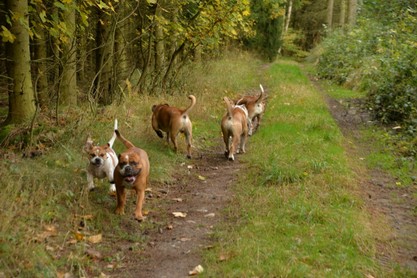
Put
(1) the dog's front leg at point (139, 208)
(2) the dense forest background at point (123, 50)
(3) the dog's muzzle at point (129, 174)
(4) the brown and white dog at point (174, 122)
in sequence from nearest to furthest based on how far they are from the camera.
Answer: (3) the dog's muzzle at point (129, 174) < (1) the dog's front leg at point (139, 208) < (2) the dense forest background at point (123, 50) < (4) the brown and white dog at point (174, 122)

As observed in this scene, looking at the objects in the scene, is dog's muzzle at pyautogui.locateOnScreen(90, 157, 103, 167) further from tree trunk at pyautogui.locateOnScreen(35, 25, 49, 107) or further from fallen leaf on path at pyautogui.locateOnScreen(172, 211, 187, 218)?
tree trunk at pyautogui.locateOnScreen(35, 25, 49, 107)

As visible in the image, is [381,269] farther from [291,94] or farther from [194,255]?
[291,94]

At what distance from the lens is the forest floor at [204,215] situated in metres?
5.21

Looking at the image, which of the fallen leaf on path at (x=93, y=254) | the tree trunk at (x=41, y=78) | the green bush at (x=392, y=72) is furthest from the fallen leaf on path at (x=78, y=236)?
the green bush at (x=392, y=72)

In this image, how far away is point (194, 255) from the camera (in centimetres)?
534

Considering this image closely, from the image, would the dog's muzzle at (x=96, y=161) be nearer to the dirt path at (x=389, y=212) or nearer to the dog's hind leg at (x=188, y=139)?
the dog's hind leg at (x=188, y=139)

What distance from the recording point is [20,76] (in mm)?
7871

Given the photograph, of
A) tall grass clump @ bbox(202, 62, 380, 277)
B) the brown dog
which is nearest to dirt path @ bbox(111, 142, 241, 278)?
tall grass clump @ bbox(202, 62, 380, 277)

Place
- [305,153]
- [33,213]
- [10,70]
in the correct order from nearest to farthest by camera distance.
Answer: [33,213], [10,70], [305,153]

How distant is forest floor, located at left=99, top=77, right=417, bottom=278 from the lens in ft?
17.1

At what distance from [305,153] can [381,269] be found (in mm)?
4124

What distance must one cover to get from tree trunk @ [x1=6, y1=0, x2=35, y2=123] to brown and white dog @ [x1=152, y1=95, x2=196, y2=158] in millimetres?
2523

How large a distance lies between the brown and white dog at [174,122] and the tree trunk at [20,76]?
2.52m

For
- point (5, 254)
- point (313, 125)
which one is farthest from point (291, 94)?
point (5, 254)
